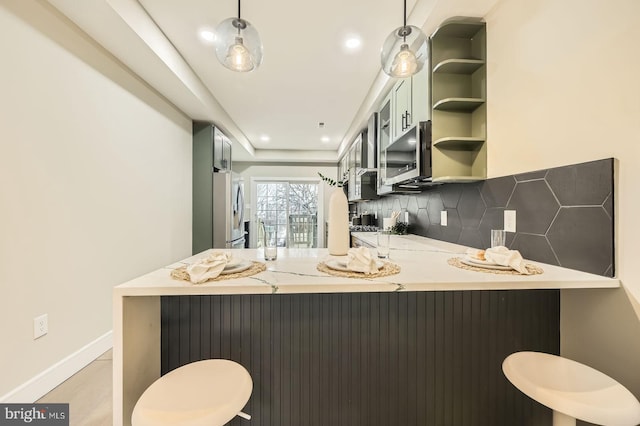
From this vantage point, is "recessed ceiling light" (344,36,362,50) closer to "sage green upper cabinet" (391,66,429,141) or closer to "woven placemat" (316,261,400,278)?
"sage green upper cabinet" (391,66,429,141)

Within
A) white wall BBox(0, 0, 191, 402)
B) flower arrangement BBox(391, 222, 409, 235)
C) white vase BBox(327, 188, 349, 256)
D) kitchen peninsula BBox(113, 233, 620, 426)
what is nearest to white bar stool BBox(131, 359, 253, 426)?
kitchen peninsula BBox(113, 233, 620, 426)

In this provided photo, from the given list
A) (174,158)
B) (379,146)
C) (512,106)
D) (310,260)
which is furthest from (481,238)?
(174,158)

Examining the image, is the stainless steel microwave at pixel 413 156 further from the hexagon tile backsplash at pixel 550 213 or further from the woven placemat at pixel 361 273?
the woven placemat at pixel 361 273

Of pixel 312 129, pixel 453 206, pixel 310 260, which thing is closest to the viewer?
pixel 310 260

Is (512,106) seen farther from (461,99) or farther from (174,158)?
(174,158)

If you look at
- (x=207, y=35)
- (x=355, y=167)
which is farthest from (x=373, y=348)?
(x=355, y=167)

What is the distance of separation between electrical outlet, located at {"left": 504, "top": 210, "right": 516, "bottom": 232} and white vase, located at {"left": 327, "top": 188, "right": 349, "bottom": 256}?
38.4 inches

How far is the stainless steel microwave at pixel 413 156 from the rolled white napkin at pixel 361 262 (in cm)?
108

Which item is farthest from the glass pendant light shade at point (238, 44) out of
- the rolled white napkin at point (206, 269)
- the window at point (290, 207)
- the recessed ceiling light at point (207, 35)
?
the window at point (290, 207)

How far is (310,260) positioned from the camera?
54.9 inches

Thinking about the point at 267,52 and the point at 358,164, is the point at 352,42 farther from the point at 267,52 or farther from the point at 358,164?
the point at 358,164

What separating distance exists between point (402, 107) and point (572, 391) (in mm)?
2229

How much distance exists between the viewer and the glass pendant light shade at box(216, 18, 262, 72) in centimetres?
136

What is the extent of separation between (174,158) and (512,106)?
340 cm
